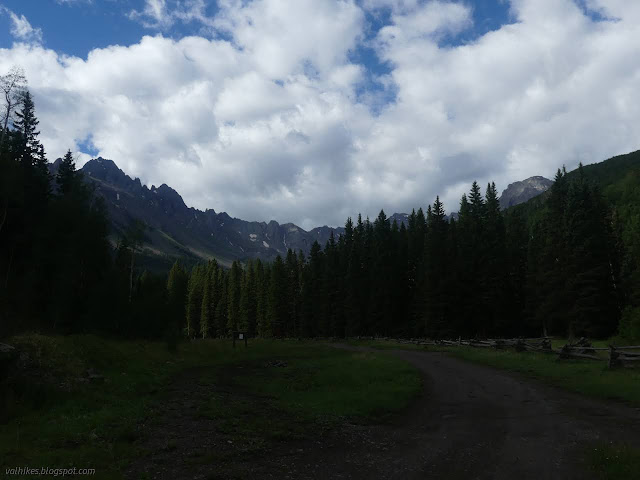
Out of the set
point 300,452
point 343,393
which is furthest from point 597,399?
point 300,452

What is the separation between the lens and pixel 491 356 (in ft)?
105

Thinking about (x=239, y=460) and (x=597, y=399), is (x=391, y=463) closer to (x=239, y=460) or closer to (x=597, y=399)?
(x=239, y=460)

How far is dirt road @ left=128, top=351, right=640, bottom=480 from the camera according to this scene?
9484mm

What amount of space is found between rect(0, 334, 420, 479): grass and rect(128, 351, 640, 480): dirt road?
1446 mm

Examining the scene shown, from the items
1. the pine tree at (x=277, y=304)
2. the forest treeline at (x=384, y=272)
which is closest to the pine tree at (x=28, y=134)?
the forest treeline at (x=384, y=272)

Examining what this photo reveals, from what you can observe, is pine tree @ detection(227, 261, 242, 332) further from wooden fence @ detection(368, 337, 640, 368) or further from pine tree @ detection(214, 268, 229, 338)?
wooden fence @ detection(368, 337, 640, 368)

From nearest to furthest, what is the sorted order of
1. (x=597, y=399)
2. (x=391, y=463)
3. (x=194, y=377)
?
1. (x=391, y=463)
2. (x=597, y=399)
3. (x=194, y=377)

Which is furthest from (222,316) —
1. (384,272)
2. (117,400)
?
(117,400)

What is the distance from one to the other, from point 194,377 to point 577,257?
48.1 metres

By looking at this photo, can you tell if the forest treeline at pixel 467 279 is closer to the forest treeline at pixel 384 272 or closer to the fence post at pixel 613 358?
the forest treeline at pixel 384 272

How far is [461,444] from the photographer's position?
11445 mm

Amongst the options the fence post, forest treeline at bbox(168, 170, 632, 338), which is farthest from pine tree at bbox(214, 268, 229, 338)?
the fence post

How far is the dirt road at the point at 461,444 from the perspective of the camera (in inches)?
373

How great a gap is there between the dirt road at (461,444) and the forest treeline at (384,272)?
18402 millimetres
